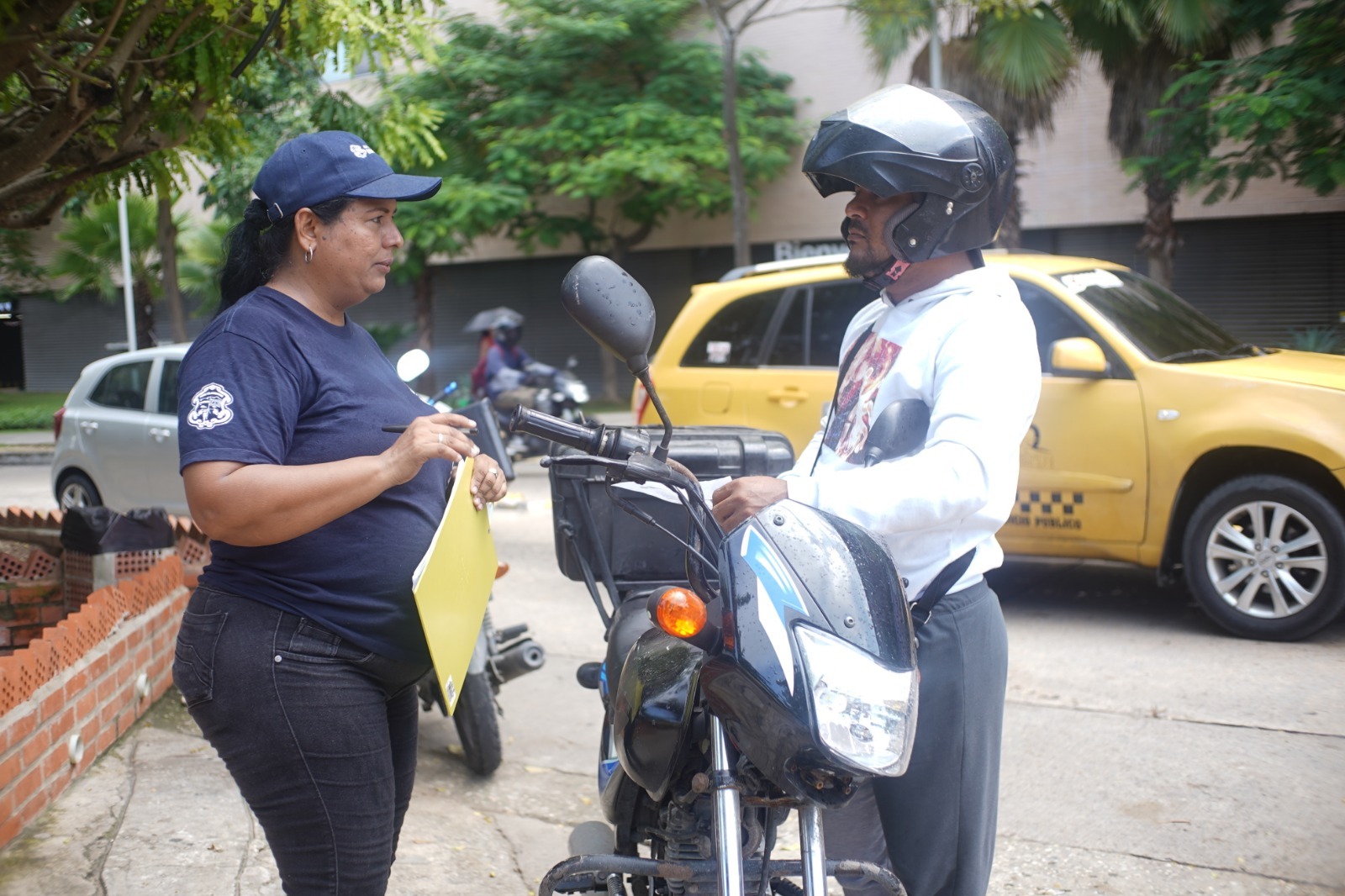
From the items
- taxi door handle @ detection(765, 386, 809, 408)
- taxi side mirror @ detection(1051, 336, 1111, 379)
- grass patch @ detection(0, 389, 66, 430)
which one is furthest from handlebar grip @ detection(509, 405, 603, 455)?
grass patch @ detection(0, 389, 66, 430)

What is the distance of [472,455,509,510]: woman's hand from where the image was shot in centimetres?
241

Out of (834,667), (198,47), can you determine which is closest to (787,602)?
(834,667)

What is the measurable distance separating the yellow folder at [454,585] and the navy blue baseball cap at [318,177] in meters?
0.54

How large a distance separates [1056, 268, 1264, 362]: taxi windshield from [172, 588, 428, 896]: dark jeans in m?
5.06

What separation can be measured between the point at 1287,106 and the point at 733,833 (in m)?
8.22

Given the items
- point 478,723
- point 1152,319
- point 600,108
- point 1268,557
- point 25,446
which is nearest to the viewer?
point 478,723

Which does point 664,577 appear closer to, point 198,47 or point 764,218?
point 198,47

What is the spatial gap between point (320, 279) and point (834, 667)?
1201 millimetres

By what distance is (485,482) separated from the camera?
243cm

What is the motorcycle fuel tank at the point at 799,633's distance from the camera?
1837mm

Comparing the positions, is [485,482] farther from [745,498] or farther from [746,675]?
[746,675]

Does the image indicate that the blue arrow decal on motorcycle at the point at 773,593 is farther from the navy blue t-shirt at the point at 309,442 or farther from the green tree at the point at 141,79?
the green tree at the point at 141,79

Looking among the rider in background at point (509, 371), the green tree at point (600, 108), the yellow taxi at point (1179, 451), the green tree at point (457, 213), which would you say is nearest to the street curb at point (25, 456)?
the green tree at point (457, 213)

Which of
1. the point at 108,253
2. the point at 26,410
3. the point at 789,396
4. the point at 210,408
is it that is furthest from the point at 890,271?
the point at 26,410
